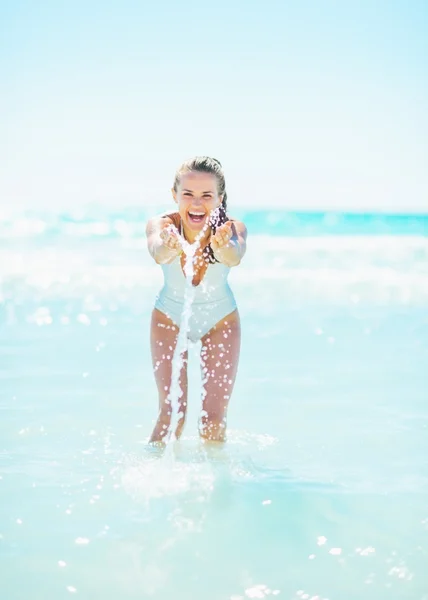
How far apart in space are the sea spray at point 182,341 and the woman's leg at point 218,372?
142 mm

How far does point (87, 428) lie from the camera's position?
179 inches

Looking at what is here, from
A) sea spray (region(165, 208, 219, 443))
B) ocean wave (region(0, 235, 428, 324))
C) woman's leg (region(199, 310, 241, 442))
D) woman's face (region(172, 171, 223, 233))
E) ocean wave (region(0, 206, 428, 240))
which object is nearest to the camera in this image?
woman's face (region(172, 171, 223, 233))

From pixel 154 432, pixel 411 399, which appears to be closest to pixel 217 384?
pixel 154 432

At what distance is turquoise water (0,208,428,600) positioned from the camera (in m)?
2.76

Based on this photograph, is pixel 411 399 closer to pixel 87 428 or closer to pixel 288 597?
pixel 87 428

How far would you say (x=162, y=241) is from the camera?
372cm

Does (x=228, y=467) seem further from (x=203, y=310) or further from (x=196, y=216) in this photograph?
(x=196, y=216)

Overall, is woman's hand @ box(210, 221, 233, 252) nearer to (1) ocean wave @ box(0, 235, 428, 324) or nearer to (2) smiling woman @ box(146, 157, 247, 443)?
(2) smiling woman @ box(146, 157, 247, 443)

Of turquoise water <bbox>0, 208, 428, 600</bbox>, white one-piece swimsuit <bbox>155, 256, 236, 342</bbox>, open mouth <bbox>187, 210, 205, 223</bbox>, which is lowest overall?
turquoise water <bbox>0, 208, 428, 600</bbox>

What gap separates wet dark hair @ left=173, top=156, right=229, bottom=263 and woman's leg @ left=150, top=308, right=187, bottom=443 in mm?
484

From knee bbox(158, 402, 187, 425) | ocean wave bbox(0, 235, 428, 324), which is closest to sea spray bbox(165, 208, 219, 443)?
knee bbox(158, 402, 187, 425)

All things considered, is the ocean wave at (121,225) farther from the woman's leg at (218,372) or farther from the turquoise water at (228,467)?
the woman's leg at (218,372)

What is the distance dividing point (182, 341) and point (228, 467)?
0.77m

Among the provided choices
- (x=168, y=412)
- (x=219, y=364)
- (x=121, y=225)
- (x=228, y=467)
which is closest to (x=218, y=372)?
(x=219, y=364)
